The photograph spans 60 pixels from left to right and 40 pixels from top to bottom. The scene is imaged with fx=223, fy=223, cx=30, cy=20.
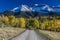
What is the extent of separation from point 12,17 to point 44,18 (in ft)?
43.0

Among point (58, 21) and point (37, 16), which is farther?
point (37, 16)

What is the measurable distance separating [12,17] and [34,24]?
15.8 meters

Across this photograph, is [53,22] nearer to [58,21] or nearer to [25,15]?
[58,21]

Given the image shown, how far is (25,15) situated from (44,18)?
8.71 meters

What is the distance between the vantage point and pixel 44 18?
9138cm

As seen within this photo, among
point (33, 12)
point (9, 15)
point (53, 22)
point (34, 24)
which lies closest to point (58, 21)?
point (53, 22)

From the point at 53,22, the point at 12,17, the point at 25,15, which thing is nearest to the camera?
the point at 53,22

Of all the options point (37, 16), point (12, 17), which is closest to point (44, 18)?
point (37, 16)

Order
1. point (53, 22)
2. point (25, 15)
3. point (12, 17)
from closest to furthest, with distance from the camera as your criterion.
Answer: point (53, 22), point (12, 17), point (25, 15)

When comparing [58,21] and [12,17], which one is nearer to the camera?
[58,21]

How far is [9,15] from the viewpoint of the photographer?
309 ft

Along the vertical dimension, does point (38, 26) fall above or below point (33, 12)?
below

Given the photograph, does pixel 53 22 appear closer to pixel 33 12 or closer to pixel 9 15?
pixel 33 12

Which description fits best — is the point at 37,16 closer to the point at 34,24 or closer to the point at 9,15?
the point at 9,15
